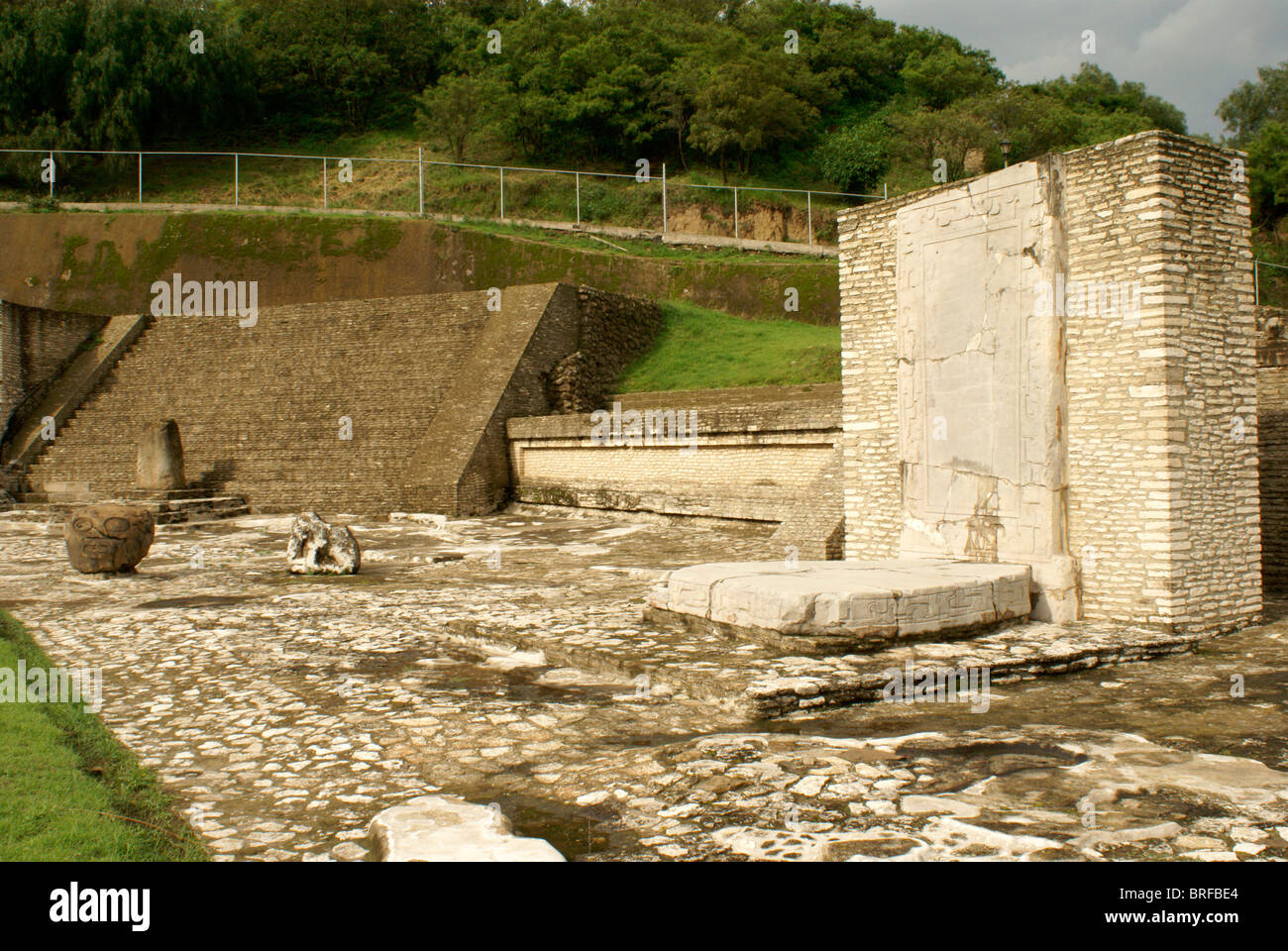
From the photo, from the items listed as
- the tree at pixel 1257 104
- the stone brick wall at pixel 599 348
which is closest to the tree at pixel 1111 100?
the tree at pixel 1257 104

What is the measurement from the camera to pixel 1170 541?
6.28 meters

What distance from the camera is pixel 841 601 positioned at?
5.57 meters

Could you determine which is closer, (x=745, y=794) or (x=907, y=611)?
(x=745, y=794)

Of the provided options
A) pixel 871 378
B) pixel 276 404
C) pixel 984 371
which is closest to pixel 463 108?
pixel 276 404

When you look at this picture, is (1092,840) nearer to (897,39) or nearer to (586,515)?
(586,515)

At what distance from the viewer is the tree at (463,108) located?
35.1 m

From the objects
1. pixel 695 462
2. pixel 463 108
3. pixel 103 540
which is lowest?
pixel 103 540

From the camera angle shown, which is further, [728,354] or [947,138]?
[947,138]

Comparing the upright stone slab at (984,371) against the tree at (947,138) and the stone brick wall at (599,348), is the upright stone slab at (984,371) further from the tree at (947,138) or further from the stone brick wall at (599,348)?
the tree at (947,138)

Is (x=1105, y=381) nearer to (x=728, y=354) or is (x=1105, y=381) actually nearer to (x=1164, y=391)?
(x=1164, y=391)

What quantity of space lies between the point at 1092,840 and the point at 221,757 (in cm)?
337

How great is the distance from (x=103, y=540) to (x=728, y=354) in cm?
1207

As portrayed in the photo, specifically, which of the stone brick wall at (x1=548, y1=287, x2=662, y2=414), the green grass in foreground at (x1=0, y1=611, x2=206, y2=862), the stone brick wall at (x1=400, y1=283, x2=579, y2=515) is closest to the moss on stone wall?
the stone brick wall at (x1=548, y1=287, x2=662, y2=414)
